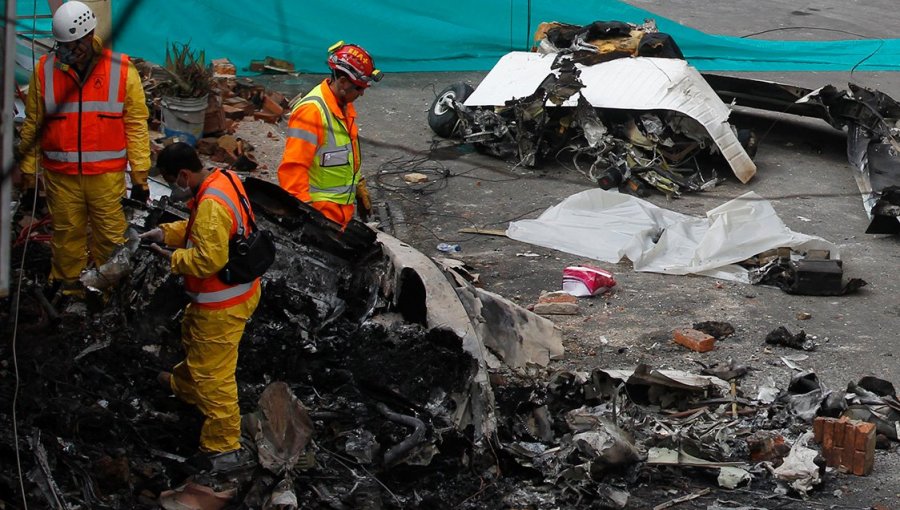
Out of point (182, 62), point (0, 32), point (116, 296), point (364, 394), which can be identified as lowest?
point (364, 394)

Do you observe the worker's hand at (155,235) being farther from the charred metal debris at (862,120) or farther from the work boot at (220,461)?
the charred metal debris at (862,120)

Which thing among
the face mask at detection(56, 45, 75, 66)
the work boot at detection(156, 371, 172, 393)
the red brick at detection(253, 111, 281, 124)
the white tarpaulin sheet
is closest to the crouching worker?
the work boot at detection(156, 371, 172, 393)

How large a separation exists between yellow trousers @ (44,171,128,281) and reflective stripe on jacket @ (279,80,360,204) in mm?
1097

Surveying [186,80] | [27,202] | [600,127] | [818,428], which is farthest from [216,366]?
[600,127]

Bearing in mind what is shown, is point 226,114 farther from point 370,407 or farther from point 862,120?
point 862,120

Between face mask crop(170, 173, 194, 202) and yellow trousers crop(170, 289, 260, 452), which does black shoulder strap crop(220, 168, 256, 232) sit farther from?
yellow trousers crop(170, 289, 260, 452)

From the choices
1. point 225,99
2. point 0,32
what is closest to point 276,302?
point 0,32

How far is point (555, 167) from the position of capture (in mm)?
11883

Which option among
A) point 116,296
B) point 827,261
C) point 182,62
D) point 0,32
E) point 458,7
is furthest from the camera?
point 458,7

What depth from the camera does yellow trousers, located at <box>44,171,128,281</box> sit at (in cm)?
638

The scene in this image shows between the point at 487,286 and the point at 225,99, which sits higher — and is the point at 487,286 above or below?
below

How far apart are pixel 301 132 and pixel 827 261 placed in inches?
181

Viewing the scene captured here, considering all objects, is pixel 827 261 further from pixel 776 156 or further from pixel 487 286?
pixel 776 156

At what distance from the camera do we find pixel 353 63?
6168 mm
